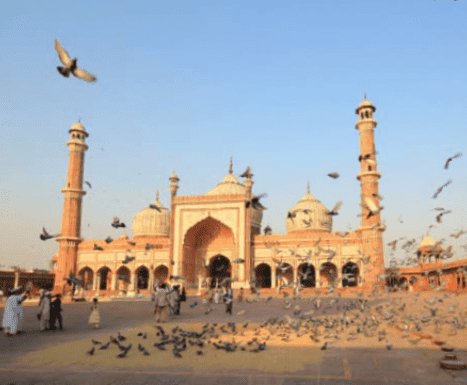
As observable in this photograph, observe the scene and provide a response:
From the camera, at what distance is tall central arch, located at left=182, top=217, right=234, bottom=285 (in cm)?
3497

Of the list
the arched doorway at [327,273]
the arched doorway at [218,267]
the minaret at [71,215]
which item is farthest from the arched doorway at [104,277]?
the arched doorway at [327,273]

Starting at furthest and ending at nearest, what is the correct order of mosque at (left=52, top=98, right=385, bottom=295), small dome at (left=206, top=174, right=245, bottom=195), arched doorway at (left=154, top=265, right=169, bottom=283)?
small dome at (left=206, top=174, right=245, bottom=195) < arched doorway at (left=154, top=265, right=169, bottom=283) < mosque at (left=52, top=98, right=385, bottom=295)

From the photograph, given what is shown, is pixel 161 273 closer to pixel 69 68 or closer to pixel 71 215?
pixel 71 215

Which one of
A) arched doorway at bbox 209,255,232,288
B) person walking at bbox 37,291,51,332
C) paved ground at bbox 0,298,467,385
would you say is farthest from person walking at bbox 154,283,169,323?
arched doorway at bbox 209,255,232,288

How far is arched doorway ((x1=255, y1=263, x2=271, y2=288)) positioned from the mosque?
85 mm

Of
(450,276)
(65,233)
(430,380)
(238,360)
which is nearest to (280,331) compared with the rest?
(238,360)

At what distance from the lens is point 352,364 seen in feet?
20.0

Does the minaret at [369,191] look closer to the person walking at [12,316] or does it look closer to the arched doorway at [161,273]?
the arched doorway at [161,273]

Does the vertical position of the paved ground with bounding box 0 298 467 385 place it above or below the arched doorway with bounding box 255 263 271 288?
below

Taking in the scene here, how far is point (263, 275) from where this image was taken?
3641 centimetres

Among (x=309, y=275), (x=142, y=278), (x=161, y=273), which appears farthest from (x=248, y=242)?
(x=142, y=278)

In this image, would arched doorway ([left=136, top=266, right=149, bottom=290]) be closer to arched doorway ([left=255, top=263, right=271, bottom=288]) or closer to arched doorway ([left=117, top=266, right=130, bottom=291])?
arched doorway ([left=117, top=266, right=130, bottom=291])

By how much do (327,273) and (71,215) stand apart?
21.4 m

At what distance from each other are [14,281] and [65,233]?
6092mm
